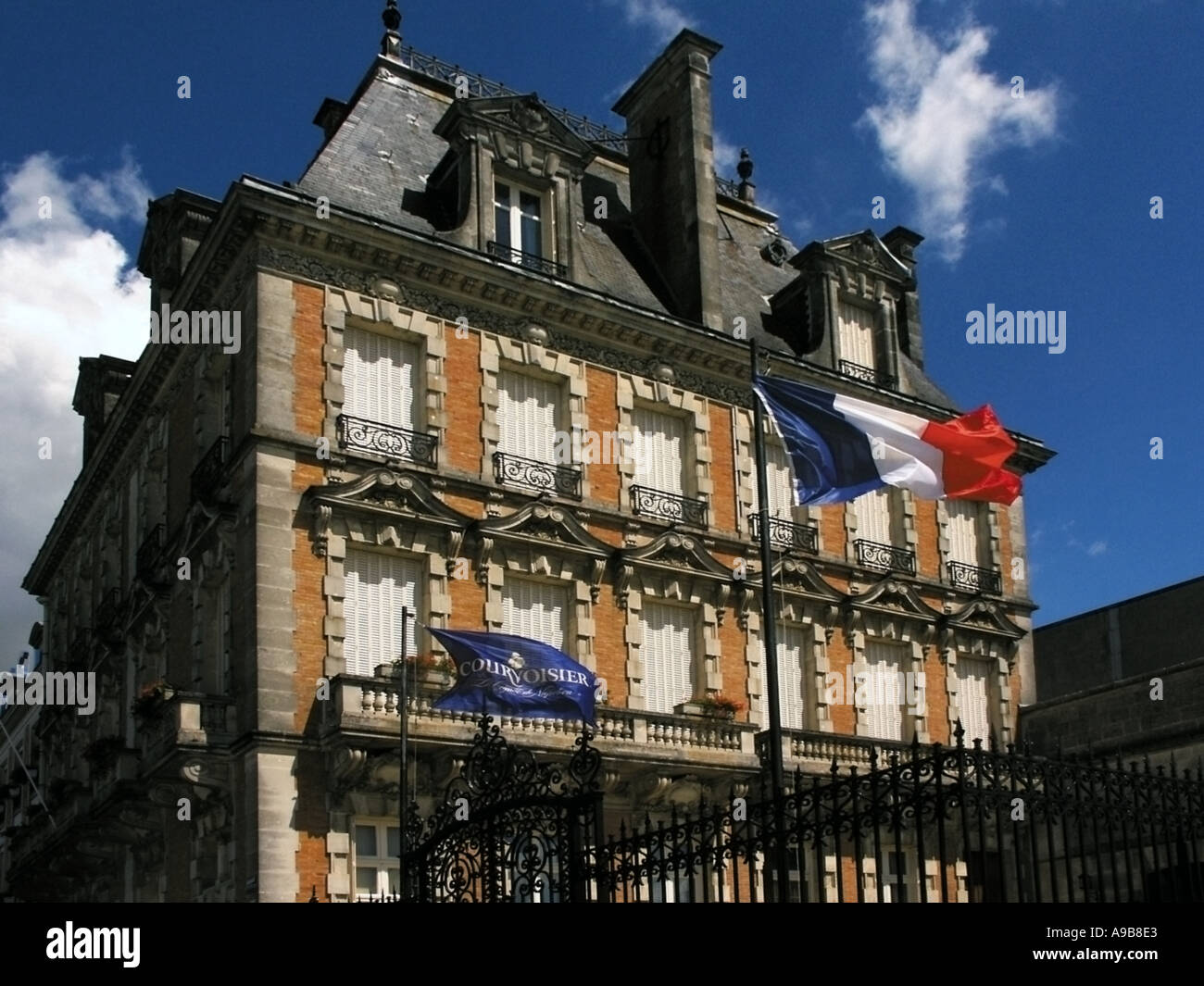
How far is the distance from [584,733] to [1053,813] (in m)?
3.61

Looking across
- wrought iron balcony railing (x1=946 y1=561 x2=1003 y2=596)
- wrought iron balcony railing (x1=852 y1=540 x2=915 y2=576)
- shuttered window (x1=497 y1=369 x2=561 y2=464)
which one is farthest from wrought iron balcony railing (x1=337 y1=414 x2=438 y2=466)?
wrought iron balcony railing (x1=946 y1=561 x2=1003 y2=596)

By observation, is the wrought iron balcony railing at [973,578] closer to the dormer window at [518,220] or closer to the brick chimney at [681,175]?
the brick chimney at [681,175]

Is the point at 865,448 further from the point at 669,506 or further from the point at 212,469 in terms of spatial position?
the point at 212,469

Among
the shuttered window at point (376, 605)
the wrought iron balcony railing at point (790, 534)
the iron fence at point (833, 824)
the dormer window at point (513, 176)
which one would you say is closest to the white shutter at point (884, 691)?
the wrought iron balcony railing at point (790, 534)

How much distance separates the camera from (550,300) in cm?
2652

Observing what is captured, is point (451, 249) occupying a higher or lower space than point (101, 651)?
higher

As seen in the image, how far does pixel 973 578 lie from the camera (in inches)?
1248

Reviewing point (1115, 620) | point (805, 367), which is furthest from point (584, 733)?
point (1115, 620)

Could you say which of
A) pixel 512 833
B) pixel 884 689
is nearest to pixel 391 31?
pixel 884 689

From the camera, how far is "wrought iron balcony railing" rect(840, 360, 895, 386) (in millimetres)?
31062

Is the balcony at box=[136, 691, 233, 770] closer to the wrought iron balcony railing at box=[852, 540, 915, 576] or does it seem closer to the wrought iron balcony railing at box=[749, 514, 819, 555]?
the wrought iron balcony railing at box=[749, 514, 819, 555]

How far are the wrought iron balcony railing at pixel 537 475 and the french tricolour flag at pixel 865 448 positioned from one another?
292 inches

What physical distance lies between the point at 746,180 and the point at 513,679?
62.9ft
